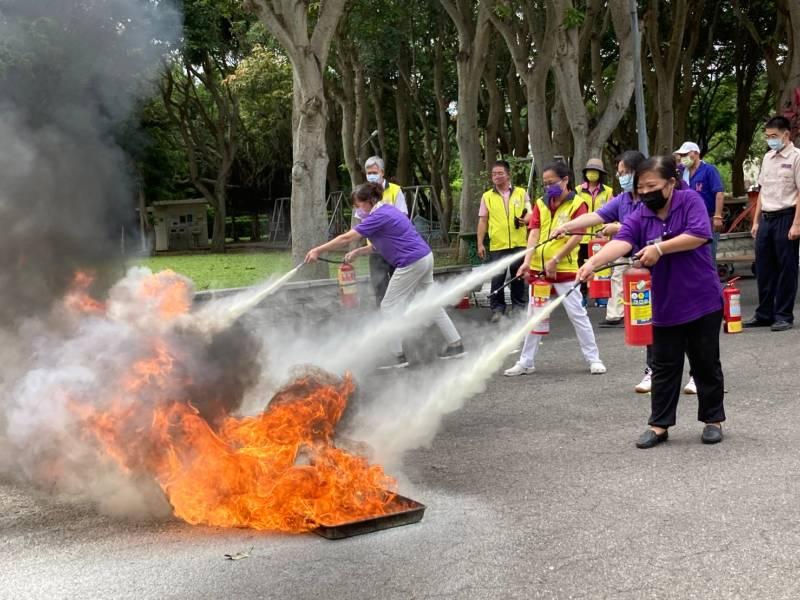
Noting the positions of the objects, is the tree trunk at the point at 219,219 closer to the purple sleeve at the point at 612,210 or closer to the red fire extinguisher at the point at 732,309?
the red fire extinguisher at the point at 732,309

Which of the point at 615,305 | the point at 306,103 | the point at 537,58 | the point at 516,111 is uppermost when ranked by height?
the point at 516,111

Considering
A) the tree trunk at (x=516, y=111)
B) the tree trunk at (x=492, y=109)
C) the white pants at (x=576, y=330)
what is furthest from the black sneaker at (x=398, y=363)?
the tree trunk at (x=516, y=111)

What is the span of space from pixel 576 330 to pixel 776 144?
3088mm

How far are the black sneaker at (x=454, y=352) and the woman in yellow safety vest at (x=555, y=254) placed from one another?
59 centimetres

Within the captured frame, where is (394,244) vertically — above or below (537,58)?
below

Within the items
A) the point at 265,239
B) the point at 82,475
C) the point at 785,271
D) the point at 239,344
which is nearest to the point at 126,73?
the point at 239,344

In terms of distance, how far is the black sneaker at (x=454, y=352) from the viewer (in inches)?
358

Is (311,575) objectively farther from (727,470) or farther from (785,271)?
(785,271)

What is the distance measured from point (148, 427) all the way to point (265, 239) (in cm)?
4260

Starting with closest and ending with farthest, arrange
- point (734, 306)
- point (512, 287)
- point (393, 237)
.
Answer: point (393, 237) < point (734, 306) < point (512, 287)

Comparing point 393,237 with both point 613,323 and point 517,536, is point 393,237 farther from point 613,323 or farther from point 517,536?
point 517,536

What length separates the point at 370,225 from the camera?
8430 millimetres

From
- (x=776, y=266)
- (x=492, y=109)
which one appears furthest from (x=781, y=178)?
(x=492, y=109)

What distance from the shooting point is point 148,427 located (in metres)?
4.88
